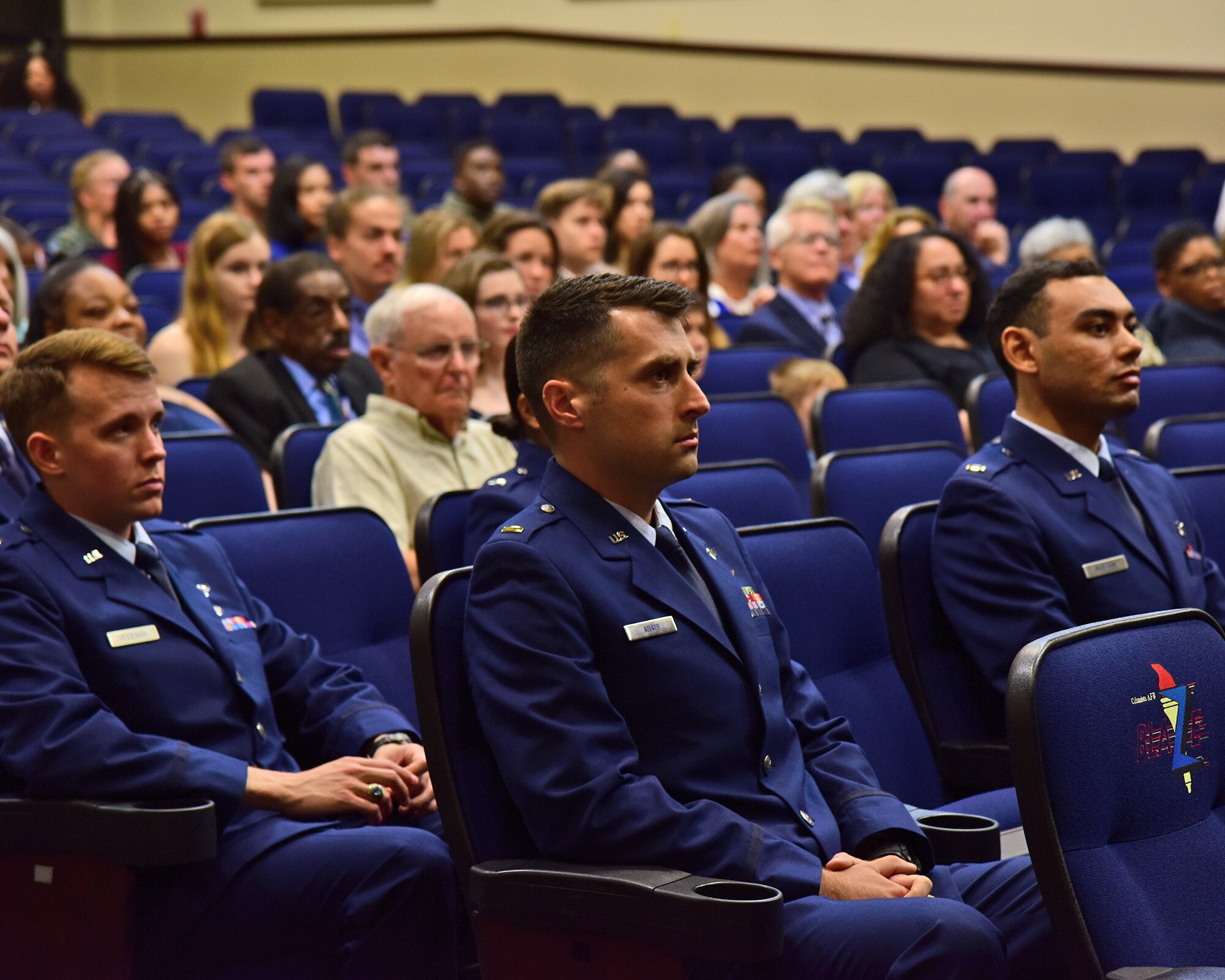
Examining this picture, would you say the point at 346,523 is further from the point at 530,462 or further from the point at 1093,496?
the point at 1093,496

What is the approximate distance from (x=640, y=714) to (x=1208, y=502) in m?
1.42

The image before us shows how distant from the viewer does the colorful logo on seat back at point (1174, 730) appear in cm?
142

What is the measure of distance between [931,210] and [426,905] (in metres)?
6.38

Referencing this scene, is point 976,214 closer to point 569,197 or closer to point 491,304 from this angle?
point 569,197

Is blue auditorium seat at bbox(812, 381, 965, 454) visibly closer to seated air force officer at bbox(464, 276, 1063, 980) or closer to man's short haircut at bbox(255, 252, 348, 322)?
man's short haircut at bbox(255, 252, 348, 322)

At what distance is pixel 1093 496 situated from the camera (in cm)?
218

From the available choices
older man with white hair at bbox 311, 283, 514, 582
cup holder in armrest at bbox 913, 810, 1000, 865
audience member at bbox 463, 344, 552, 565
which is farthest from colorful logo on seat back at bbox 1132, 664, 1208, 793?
older man with white hair at bbox 311, 283, 514, 582

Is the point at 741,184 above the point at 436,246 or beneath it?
above

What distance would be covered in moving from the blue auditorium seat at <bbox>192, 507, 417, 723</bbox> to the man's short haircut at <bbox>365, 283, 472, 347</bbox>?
0.60m

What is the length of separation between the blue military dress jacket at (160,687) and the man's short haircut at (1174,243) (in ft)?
10.1

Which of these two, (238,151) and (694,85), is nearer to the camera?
(238,151)

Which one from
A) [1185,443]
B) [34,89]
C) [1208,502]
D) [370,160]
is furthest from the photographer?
[34,89]

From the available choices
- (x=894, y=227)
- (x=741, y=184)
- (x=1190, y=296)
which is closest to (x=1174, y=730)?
(x=1190, y=296)

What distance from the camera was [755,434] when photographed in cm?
297
